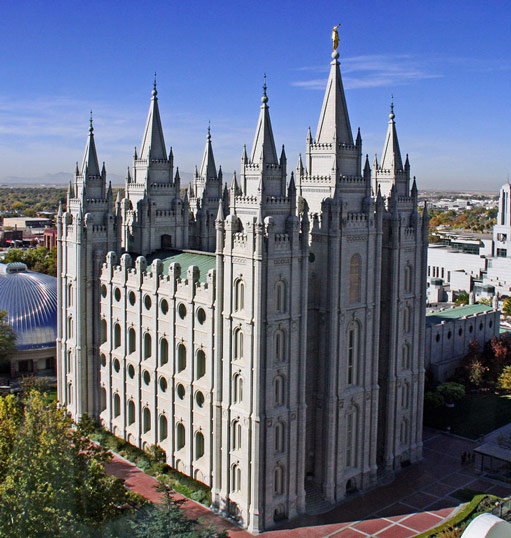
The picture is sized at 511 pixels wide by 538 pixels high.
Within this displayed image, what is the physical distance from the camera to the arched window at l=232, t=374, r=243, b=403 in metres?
41.2

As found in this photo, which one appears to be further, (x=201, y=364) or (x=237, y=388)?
(x=201, y=364)

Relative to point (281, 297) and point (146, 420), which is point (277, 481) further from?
point (146, 420)

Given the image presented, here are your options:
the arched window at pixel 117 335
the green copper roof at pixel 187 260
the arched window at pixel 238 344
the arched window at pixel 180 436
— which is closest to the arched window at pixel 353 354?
the arched window at pixel 238 344

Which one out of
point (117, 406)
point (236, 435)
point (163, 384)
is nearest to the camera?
point (236, 435)

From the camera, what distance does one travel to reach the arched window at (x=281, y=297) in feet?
133

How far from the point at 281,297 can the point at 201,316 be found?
7048 mm

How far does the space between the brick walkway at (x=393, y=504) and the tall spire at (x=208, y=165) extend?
90.0 ft

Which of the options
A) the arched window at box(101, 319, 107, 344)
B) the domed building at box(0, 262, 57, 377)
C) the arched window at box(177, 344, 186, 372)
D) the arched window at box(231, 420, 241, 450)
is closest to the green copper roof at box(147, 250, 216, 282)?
the arched window at box(177, 344, 186, 372)

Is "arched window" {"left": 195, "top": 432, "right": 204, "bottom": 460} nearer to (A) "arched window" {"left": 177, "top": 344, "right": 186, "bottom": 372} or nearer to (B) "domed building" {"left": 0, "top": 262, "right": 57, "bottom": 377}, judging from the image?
(A) "arched window" {"left": 177, "top": 344, "right": 186, "bottom": 372}

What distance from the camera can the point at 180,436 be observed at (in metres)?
48.5

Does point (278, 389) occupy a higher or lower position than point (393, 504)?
higher

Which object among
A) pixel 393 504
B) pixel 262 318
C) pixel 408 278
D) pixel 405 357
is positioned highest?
pixel 408 278

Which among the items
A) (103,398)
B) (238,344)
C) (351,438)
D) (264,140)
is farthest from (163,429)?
(264,140)

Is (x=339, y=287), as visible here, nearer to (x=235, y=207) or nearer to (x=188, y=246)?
(x=235, y=207)
